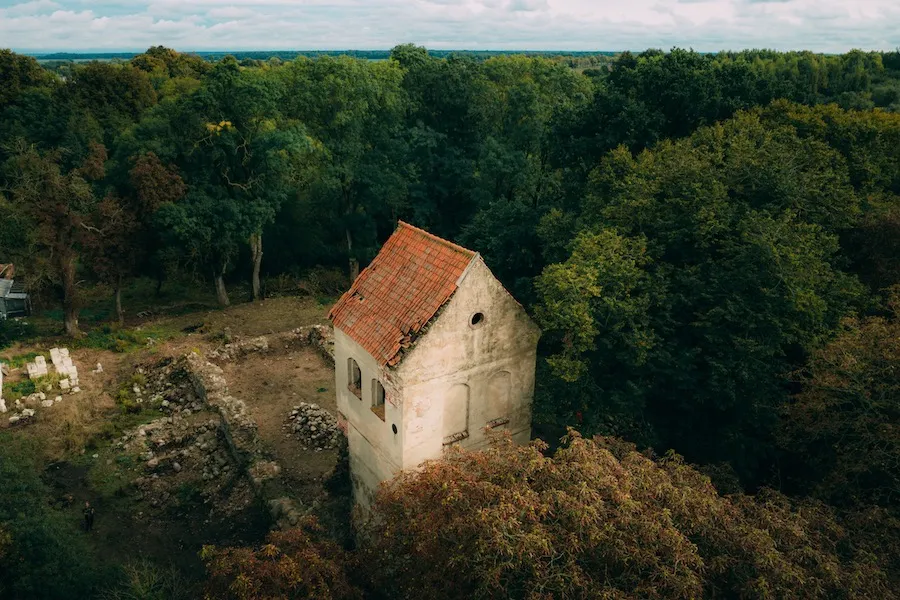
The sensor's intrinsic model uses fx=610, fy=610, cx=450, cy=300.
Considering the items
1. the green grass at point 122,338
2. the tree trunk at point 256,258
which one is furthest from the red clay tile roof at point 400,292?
the tree trunk at point 256,258

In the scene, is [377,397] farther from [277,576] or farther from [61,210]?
[61,210]

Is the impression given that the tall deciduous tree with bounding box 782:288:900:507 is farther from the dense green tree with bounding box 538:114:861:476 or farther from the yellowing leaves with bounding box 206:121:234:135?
the yellowing leaves with bounding box 206:121:234:135

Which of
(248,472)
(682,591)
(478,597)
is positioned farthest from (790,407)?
(248,472)

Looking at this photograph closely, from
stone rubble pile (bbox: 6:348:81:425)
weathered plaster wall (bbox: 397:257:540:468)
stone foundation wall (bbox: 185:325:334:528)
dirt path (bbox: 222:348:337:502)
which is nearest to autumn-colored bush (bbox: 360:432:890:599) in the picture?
weathered plaster wall (bbox: 397:257:540:468)

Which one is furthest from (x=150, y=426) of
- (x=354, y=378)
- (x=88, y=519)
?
(x=354, y=378)

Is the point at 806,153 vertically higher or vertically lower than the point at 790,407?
higher

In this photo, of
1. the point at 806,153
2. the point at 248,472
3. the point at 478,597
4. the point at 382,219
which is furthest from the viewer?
the point at 382,219

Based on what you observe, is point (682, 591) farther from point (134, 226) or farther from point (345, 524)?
point (134, 226)
